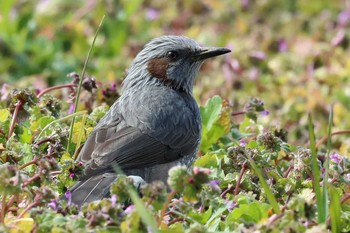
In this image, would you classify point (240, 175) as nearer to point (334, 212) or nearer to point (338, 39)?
point (334, 212)

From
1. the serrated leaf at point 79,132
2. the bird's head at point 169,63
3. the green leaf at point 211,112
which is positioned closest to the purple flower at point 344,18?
the bird's head at point 169,63

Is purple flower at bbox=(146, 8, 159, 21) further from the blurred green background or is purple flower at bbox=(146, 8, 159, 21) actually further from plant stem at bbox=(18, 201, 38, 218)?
plant stem at bbox=(18, 201, 38, 218)

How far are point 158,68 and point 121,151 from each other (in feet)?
4.10

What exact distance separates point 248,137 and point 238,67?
11.4 ft

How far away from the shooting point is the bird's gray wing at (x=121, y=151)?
5.34m

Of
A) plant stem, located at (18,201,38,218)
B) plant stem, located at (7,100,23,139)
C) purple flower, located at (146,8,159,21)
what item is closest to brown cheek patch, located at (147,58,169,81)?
plant stem, located at (7,100,23,139)

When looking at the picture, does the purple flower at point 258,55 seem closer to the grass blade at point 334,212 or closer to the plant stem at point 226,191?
the plant stem at point 226,191

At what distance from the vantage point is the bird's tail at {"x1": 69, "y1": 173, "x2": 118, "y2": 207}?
4.86m

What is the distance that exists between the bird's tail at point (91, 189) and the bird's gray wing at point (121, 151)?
0.19 ft

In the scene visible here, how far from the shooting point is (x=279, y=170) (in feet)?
18.3

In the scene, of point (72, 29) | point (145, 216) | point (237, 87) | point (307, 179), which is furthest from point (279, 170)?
point (72, 29)

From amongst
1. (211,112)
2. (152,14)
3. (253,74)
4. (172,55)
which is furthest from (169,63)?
(152,14)

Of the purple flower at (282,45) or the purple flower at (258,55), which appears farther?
the purple flower at (282,45)

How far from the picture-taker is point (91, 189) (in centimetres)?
500
